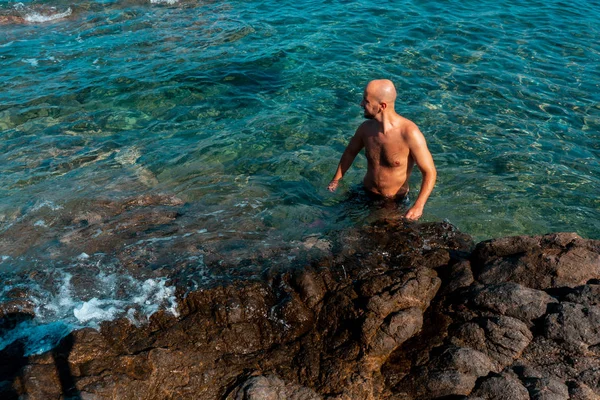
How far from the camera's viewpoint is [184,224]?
6.46 meters

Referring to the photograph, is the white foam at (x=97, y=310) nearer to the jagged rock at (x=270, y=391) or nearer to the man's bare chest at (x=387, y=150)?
the jagged rock at (x=270, y=391)

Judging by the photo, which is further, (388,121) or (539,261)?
(388,121)

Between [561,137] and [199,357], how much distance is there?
7.59m

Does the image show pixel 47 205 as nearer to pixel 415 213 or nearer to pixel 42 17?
pixel 415 213

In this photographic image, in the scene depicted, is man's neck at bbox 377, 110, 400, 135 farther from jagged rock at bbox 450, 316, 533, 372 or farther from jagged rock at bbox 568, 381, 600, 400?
jagged rock at bbox 568, 381, 600, 400

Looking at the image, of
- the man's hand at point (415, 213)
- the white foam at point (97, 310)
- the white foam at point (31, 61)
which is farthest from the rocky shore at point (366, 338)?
the white foam at point (31, 61)

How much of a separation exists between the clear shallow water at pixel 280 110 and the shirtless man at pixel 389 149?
53 centimetres

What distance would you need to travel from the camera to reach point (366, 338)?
424cm

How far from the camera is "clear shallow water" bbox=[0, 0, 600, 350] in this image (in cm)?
720

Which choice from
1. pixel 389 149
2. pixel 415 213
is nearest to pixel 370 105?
pixel 389 149

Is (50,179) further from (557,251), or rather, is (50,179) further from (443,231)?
(557,251)

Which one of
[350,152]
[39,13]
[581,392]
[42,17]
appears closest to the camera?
[581,392]

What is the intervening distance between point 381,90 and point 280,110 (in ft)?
14.2

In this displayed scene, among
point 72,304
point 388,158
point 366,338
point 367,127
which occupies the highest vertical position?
point 367,127
